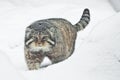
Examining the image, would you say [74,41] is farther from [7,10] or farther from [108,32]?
[7,10]

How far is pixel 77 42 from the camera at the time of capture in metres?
1.08

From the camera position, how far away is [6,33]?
1.14 meters

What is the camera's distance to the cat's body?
988 mm

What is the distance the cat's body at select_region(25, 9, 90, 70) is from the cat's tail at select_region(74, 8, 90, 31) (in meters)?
0.03

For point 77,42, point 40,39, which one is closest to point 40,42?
point 40,39

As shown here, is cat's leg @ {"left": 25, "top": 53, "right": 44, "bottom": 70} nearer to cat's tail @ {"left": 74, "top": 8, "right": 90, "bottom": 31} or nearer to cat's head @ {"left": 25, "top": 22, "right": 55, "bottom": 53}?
cat's head @ {"left": 25, "top": 22, "right": 55, "bottom": 53}

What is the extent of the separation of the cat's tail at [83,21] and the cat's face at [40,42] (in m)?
0.15

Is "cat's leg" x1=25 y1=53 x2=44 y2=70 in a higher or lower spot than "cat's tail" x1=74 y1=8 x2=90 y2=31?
lower

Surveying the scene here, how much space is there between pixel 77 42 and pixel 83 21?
11cm

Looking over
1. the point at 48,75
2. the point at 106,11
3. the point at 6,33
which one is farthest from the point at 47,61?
the point at 106,11

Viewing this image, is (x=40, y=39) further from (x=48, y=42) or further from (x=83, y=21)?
(x=83, y=21)

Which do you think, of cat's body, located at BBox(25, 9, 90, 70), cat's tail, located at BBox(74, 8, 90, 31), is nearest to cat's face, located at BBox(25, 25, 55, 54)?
cat's body, located at BBox(25, 9, 90, 70)

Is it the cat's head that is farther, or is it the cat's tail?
the cat's tail
